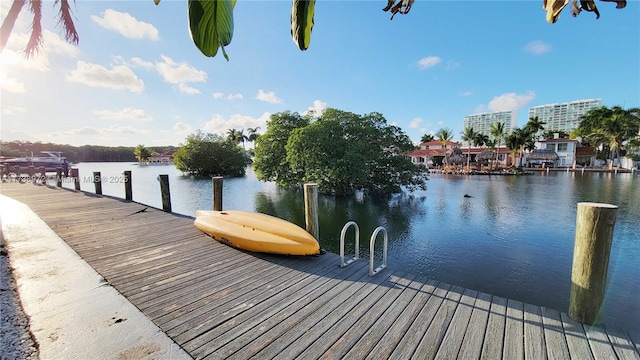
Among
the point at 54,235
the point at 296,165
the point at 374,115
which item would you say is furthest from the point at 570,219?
the point at 54,235

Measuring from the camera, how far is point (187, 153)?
38156 millimetres

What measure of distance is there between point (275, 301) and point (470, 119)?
5278 inches

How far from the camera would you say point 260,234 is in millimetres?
4430

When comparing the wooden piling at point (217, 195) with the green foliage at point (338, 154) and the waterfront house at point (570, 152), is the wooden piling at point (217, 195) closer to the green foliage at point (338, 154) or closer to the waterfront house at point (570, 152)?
the green foliage at point (338, 154)

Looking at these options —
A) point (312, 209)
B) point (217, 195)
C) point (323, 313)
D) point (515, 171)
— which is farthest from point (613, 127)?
point (323, 313)

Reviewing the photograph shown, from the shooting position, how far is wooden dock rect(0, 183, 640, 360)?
85.0 inches

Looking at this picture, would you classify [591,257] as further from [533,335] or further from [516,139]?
[516,139]

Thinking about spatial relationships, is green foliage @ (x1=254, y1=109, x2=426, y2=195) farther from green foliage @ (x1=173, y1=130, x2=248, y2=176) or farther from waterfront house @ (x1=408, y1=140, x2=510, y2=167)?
waterfront house @ (x1=408, y1=140, x2=510, y2=167)

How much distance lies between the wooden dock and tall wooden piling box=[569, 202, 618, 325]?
0.19 metres

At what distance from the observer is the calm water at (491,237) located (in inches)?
253

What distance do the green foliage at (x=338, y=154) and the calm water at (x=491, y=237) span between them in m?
1.44

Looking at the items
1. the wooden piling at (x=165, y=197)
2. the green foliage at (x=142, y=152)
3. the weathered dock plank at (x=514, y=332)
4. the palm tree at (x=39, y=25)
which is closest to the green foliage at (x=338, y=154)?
the wooden piling at (x=165, y=197)

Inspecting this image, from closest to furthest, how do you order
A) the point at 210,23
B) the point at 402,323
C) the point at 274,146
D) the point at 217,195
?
the point at 210,23 → the point at 402,323 → the point at 217,195 → the point at 274,146

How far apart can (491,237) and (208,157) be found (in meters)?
36.1
